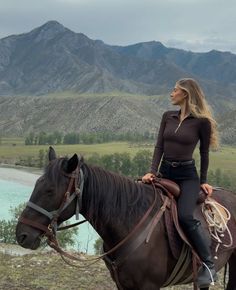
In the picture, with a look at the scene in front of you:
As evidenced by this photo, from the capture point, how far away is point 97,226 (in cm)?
480

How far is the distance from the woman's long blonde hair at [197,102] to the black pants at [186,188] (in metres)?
0.43

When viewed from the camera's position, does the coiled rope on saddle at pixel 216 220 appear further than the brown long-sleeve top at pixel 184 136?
Yes

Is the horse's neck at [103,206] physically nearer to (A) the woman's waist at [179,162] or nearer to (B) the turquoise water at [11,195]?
(A) the woman's waist at [179,162]

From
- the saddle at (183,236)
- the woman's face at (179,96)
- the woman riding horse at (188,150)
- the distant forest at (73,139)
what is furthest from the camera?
the distant forest at (73,139)

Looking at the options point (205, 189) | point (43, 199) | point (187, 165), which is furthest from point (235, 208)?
point (43, 199)

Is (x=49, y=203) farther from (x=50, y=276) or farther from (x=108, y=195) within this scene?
(x=50, y=276)

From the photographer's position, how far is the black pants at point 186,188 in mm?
5027

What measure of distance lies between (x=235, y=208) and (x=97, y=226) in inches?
88.6

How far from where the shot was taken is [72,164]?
444 cm

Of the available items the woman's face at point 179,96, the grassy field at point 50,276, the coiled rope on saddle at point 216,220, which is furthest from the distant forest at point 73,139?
the woman's face at point 179,96

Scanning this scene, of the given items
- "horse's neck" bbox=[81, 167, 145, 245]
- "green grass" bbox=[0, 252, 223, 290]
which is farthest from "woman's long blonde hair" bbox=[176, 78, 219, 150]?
"green grass" bbox=[0, 252, 223, 290]

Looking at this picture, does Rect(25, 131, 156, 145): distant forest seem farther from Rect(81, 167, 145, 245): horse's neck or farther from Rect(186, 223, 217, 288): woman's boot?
Rect(81, 167, 145, 245): horse's neck

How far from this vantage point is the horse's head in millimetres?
4398

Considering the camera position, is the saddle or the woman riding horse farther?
the woman riding horse
